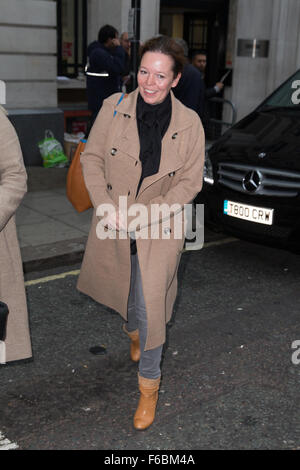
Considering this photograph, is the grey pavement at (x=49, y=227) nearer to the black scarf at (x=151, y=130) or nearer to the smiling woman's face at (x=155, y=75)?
the black scarf at (x=151, y=130)

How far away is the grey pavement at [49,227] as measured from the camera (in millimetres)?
6000

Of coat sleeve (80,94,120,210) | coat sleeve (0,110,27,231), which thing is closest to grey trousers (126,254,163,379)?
coat sleeve (80,94,120,210)

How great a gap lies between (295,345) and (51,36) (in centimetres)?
819

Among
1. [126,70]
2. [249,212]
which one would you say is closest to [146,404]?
→ [249,212]

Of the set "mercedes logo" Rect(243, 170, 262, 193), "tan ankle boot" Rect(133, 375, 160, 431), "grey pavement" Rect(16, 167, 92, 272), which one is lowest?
"grey pavement" Rect(16, 167, 92, 272)

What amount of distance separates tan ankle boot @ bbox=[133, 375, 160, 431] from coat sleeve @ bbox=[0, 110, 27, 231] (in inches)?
46.4

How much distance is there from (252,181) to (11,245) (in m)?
3.18

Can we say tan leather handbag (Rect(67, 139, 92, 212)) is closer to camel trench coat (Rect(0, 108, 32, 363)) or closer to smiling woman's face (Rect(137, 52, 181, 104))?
smiling woman's face (Rect(137, 52, 181, 104))

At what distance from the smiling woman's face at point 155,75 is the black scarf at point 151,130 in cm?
8

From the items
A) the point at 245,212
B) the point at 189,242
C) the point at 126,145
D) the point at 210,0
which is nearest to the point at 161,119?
the point at 126,145

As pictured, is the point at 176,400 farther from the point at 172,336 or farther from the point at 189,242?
the point at 189,242

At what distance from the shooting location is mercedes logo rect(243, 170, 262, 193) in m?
5.55

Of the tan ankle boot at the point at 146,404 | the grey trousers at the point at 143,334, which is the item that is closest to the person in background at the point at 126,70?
the grey trousers at the point at 143,334

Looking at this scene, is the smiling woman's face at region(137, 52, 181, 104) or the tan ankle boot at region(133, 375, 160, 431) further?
the tan ankle boot at region(133, 375, 160, 431)
